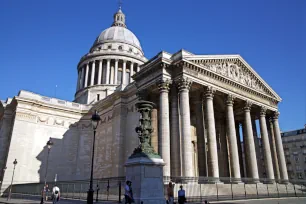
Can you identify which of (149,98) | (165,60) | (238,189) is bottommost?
(238,189)

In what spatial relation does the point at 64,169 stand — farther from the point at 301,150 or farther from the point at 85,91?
the point at 301,150


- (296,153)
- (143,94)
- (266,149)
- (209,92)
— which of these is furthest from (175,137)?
(296,153)

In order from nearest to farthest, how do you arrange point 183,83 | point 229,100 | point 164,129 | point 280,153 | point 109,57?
point 164,129 → point 183,83 → point 229,100 → point 280,153 → point 109,57

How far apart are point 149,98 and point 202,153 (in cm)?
843

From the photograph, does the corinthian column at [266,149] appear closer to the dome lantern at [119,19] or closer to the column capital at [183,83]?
the column capital at [183,83]

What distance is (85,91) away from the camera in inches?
2036

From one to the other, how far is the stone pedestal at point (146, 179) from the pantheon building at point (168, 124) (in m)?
9.53

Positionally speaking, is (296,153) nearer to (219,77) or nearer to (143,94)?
(219,77)

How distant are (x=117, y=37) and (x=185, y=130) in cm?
4225

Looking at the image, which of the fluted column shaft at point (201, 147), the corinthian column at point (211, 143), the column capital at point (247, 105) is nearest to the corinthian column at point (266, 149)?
the column capital at point (247, 105)

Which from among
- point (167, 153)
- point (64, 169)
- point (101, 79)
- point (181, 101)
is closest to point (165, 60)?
point (181, 101)

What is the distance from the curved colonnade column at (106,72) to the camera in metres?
51.9

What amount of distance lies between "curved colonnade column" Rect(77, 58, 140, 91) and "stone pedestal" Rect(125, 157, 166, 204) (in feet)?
128

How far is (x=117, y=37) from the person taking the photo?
5984 centimetres
